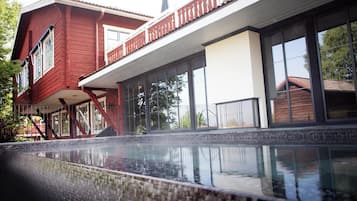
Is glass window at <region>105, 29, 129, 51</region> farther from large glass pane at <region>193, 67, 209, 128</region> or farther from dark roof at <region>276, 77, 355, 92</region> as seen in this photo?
dark roof at <region>276, 77, 355, 92</region>

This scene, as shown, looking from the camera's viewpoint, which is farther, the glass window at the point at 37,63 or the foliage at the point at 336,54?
the glass window at the point at 37,63

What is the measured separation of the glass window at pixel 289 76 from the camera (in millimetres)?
5363

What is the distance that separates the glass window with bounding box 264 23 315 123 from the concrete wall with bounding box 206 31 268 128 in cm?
23

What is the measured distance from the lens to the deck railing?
605 centimetres

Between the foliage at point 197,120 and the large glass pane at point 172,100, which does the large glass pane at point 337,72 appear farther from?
the large glass pane at point 172,100

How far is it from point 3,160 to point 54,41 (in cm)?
747

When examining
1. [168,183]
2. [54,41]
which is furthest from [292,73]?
[54,41]

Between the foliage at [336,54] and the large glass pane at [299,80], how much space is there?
34 centimetres

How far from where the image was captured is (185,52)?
7539 mm

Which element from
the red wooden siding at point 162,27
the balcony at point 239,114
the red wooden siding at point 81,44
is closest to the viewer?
the balcony at point 239,114

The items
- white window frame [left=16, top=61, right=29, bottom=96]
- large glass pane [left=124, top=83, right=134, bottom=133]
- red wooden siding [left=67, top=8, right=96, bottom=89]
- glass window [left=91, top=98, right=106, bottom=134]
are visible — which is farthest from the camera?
white window frame [left=16, top=61, right=29, bottom=96]

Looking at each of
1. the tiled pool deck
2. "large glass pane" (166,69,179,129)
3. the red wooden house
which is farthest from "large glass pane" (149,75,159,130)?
the tiled pool deck

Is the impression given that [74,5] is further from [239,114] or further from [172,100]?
[239,114]

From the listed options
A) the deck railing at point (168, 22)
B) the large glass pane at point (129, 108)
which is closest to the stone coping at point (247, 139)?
the deck railing at point (168, 22)
